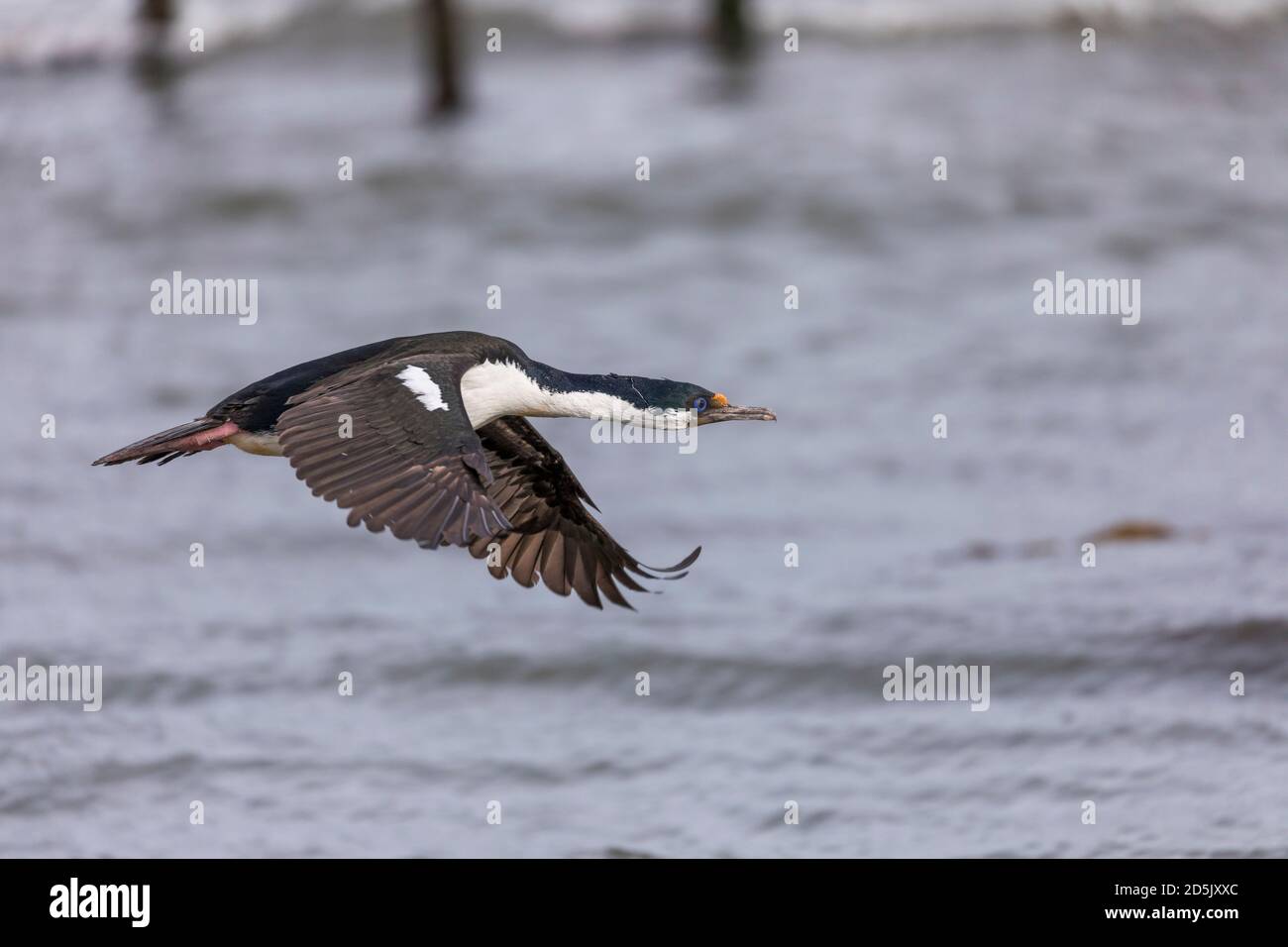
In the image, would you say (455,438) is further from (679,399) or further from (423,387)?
(679,399)

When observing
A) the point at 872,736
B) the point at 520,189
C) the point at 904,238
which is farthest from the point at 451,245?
the point at 872,736

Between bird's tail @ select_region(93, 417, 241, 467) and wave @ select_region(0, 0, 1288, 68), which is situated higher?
wave @ select_region(0, 0, 1288, 68)

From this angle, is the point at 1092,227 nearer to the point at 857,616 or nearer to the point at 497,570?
the point at 857,616

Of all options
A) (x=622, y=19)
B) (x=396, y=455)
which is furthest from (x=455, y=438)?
(x=622, y=19)

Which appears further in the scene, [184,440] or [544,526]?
[544,526]

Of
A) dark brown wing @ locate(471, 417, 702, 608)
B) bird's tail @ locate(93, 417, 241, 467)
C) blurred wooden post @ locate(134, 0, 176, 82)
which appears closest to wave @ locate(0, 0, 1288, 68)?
blurred wooden post @ locate(134, 0, 176, 82)

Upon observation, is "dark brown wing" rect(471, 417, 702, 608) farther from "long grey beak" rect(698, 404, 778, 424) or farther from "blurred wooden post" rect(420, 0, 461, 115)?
"blurred wooden post" rect(420, 0, 461, 115)

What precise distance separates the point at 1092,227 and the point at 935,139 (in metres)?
2.27

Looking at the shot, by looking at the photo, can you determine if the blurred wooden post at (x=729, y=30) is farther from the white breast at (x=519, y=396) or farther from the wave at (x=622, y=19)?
the white breast at (x=519, y=396)

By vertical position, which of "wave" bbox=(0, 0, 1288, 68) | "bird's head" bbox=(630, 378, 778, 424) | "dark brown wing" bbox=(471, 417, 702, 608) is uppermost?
"wave" bbox=(0, 0, 1288, 68)

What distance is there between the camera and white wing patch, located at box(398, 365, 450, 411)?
642 cm

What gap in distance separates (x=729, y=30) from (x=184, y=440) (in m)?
16.3

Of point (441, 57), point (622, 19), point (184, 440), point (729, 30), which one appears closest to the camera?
point (184, 440)

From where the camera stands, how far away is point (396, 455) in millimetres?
6230
